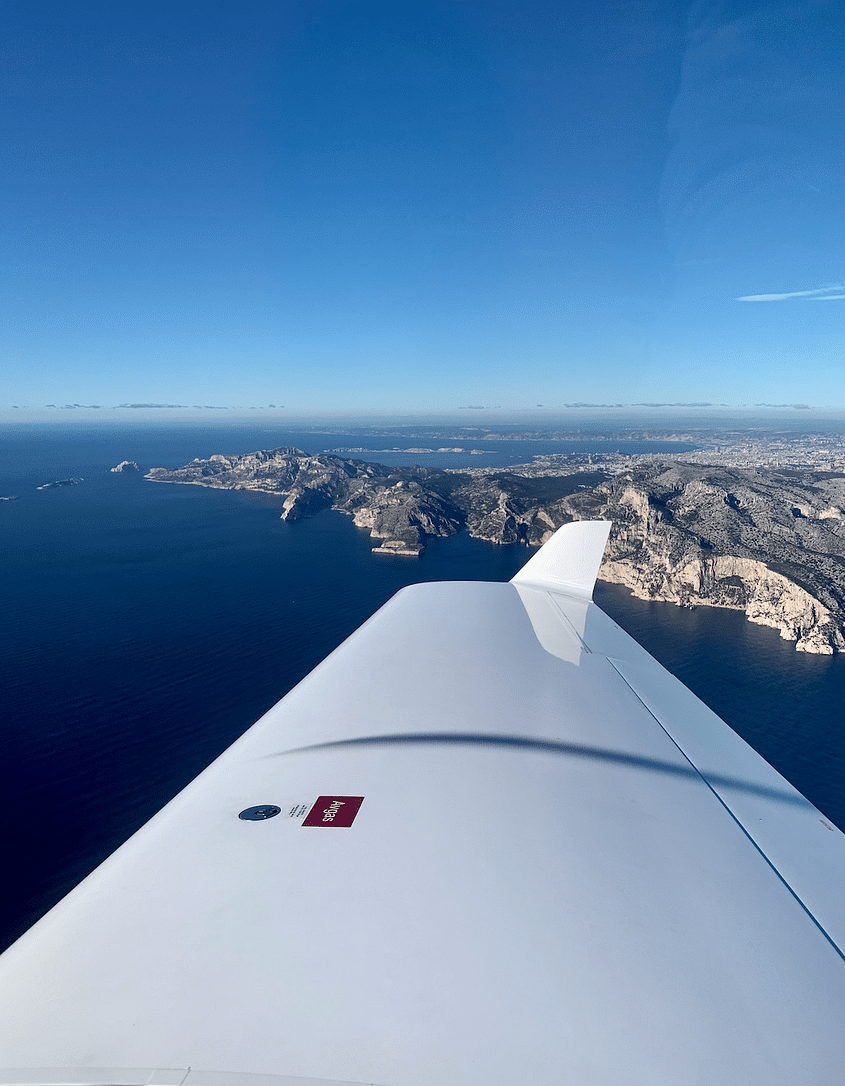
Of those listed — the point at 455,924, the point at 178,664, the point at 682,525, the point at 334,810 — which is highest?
the point at 455,924

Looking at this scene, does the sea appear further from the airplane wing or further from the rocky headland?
the airplane wing

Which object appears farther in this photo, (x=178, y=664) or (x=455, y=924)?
(x=178, y=664)

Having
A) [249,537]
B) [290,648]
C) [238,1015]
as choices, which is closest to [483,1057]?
[238,1015]

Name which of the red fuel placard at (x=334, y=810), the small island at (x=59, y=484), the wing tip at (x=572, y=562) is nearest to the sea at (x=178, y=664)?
the red fuel placard at (x=334, y=810)

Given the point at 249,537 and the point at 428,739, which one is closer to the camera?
the point at 428,739

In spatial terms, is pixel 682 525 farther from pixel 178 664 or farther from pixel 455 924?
pixel 455 924

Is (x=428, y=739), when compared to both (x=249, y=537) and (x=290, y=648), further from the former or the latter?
(x=249, y=537)

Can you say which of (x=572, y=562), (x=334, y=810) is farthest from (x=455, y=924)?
(x=572, y=562)

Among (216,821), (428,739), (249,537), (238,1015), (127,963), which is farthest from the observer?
(249,537)
